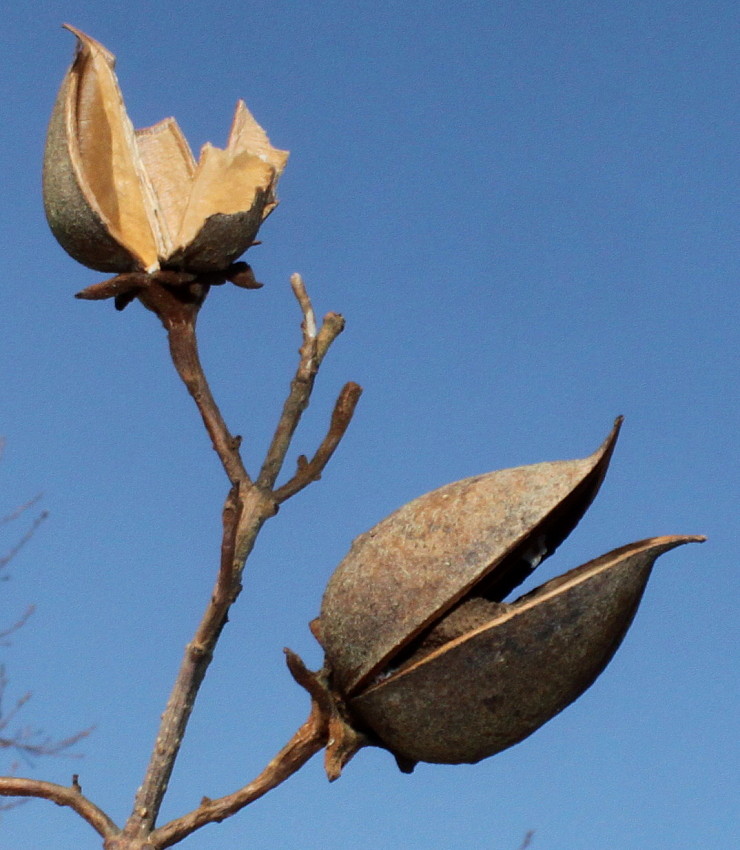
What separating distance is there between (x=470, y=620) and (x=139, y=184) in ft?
5.73

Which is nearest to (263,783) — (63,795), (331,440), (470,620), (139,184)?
(63,795)

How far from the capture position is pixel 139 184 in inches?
147

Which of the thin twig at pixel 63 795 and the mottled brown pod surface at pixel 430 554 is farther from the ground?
the mottled brown pod surface at pixel 430 554

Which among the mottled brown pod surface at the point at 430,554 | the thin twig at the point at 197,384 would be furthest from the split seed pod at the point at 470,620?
the thin twig at the point at 197,384

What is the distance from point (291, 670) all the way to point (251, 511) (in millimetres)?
450

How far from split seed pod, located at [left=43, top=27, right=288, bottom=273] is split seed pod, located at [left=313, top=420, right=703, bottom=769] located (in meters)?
1.05

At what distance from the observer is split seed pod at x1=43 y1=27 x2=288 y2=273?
3.49 m

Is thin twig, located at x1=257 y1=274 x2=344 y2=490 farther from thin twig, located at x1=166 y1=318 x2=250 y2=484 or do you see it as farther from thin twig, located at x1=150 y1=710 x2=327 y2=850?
thin twig, located at x1=150 y1=710 x2=327 y2=850

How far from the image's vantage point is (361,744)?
3111mm

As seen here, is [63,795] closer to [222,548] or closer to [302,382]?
[222,548]

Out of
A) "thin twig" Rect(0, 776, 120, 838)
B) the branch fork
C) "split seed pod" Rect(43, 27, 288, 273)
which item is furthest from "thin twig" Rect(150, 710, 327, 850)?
"split seed pod" Rect(43, 27, 288, 273)

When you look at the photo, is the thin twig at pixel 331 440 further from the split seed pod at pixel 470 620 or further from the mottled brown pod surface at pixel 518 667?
the mottled brown pod surface at pixel 518 667

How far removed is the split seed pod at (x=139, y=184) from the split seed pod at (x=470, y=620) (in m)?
1.05

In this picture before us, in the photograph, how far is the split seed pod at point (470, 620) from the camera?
2814 millimetres
